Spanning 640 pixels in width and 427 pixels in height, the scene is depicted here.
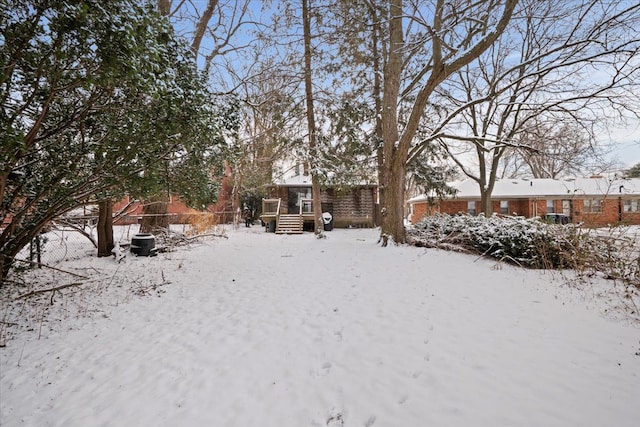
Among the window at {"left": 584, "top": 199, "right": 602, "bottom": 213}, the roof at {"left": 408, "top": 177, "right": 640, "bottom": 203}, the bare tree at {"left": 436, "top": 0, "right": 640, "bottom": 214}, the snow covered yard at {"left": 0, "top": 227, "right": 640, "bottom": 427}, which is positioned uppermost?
the bare tree at {"left": 436, "top": 0, "right": 640, "bottom": 214}

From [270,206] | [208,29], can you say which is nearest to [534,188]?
[270,206]

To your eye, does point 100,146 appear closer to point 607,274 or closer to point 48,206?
point 48,206

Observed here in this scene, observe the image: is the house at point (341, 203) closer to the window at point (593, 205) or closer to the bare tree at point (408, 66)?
the bare tree at point (408, 66)

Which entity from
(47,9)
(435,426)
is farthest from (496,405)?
(47,9)

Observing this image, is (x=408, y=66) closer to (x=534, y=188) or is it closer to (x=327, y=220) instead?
(x=327, y=220)

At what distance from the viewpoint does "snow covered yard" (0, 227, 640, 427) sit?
6.83ft

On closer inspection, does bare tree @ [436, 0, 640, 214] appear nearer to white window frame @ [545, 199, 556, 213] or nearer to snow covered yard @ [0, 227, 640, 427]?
snow covered yard @ [0, 227, 640, 427]

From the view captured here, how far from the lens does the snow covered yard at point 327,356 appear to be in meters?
2.08

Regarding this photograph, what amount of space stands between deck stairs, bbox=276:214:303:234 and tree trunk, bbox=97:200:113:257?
835 cm

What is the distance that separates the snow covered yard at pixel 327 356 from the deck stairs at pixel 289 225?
10018mm

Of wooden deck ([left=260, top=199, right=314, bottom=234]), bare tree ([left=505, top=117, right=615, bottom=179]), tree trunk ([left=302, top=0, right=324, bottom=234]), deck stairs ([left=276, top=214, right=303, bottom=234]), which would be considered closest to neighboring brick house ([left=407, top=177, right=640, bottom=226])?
wooden deck ([left=260, top=199, right=314, bottom=234])

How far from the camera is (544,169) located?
26984 millimetres

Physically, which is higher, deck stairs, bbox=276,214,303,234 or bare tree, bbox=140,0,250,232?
bare tree, bbox=140,0,250,232

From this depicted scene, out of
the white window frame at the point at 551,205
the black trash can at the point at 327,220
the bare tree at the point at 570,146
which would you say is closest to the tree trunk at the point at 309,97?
the black trash can at the point at 327,220
